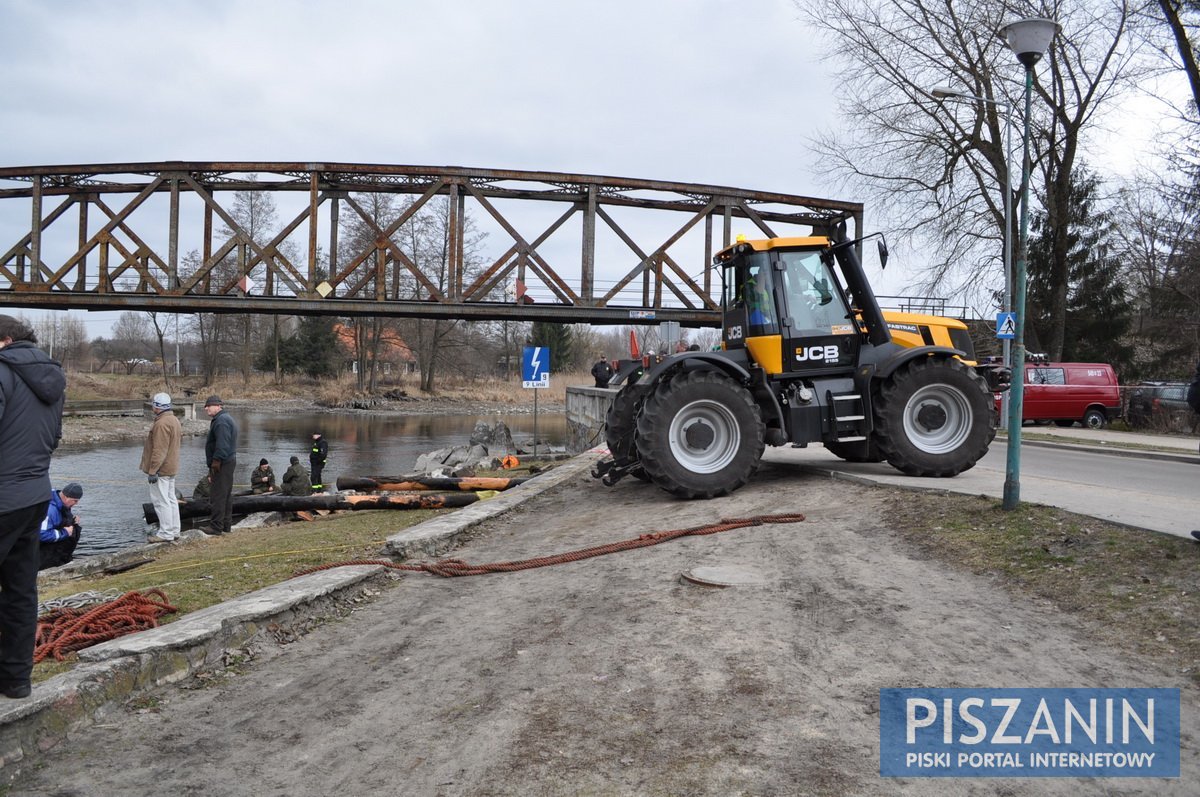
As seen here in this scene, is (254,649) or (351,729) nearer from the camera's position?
(351,729)

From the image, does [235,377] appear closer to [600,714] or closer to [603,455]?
[603,455]

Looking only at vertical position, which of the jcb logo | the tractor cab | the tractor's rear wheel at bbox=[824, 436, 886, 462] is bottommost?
the tractor's rear wheel at bbox=[824, 436, 886, 462]

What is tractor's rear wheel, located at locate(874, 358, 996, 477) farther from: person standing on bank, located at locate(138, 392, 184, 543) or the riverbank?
the riverbank

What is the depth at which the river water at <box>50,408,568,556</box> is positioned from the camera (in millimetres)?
17453

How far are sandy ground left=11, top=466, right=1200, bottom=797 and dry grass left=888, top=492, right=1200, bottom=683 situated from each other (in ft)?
0.72

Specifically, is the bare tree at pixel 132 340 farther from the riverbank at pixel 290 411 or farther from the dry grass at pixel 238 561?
the dry grass at pixel 238 561

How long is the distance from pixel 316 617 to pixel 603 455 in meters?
10.3

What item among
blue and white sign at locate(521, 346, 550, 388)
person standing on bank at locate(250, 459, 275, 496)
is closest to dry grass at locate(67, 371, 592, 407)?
blue and white sign at locate(521, 346, 550, 388)

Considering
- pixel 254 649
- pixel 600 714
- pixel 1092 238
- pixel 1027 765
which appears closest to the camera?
pixel 1027 765

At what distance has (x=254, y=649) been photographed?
523 cm

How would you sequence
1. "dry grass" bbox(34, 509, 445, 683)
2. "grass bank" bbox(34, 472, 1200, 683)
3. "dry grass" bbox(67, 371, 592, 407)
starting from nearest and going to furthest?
"grass bank" bbox(34, 472, 1200, 683)
"dry grass" bbox(34, 509, 445, 683)
"dry grass" bbox(67, 371, 592, 407)

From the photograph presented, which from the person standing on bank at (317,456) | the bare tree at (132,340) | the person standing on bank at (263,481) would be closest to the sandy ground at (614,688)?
the person standing on bank at (263,481)

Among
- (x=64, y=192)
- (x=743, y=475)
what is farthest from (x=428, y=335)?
(x=743, y=475)

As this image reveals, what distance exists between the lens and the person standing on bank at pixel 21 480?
4.09m
